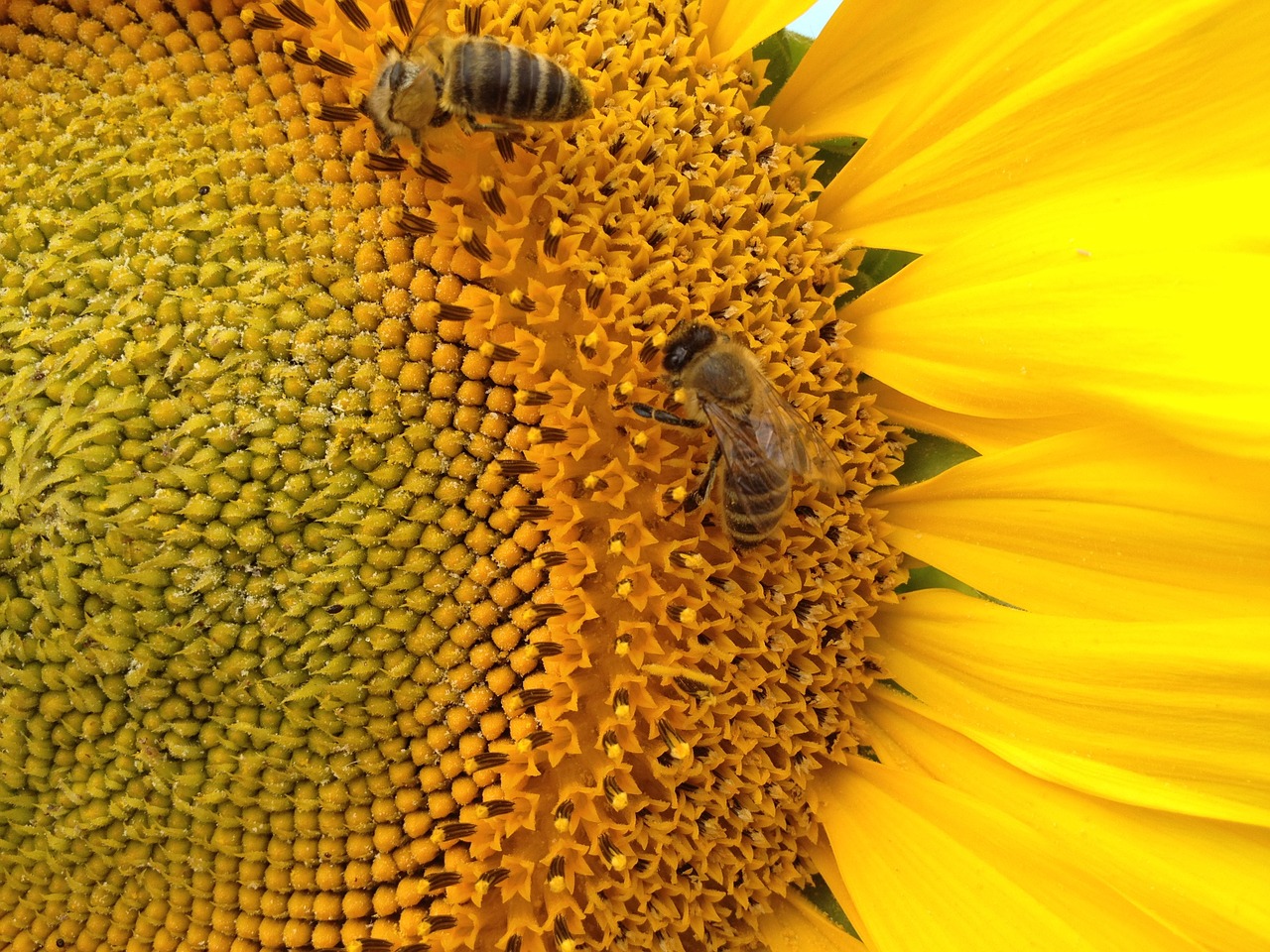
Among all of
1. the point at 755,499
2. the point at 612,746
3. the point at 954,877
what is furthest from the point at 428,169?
the point at 954,877

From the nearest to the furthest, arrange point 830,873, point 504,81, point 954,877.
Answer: point 504,81 < point 954,877 < point 830,873

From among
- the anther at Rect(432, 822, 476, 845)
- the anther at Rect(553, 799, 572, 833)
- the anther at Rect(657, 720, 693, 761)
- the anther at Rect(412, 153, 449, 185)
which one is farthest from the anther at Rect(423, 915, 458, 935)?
the anther at Rect(412, 153, 449, 185)

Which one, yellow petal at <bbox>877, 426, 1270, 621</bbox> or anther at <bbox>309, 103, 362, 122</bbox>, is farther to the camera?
anther at <bbox>309, 103, 362, 122</bbox>

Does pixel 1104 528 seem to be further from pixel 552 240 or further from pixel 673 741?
pixel 552 240

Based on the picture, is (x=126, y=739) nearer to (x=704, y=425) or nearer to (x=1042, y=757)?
(x=704, y=425)

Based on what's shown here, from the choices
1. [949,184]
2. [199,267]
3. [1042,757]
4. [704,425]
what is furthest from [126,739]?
[949,184]

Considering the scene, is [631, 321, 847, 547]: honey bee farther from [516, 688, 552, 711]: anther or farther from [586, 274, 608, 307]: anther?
[516, 688, 552, 711]: anther
